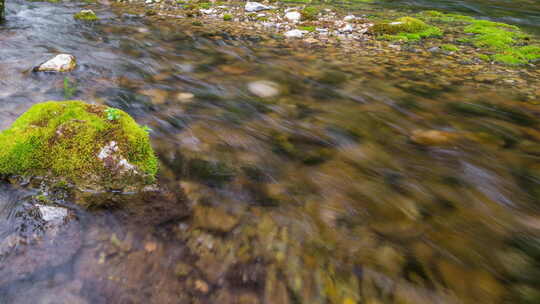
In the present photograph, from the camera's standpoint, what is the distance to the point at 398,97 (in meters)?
5.54

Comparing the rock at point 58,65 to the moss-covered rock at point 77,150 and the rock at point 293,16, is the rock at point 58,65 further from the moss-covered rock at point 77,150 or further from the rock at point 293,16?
the rock at point 293,16

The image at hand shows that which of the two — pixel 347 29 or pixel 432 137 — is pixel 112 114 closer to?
pixel 432 137

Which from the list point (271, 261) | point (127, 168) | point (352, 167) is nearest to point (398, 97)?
point (352, 167)

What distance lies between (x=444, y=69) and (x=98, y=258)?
25.3 ft

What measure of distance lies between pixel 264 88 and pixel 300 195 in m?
3.25

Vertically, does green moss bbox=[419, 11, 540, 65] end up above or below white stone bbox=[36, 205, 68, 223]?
above

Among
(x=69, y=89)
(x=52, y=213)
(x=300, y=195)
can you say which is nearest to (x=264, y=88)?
(x=300, y=195)

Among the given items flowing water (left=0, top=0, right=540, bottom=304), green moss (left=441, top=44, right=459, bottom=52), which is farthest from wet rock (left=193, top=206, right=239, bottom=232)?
green moss (left=441, top=44, right=459, bottom=52)

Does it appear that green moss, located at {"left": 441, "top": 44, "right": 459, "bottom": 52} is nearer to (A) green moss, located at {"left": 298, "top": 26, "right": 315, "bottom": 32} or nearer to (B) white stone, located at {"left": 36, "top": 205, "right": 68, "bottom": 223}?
(A) green moss, located at {"left": 298, "top": 26, "right": 315, "bottom": 32}

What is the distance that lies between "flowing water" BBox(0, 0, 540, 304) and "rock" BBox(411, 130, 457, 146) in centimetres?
3

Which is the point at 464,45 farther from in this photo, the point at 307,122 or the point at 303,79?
the point at 307,122

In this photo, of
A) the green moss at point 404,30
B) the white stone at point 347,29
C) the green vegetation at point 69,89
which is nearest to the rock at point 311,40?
the white stone at point 347,29

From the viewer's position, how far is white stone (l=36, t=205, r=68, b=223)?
243cm

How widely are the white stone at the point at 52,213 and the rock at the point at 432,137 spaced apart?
4293 millimetres
